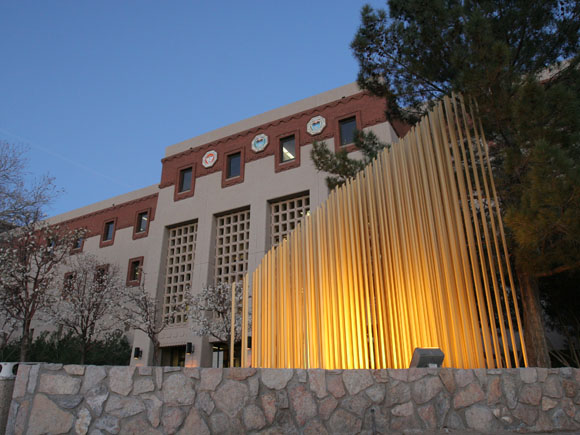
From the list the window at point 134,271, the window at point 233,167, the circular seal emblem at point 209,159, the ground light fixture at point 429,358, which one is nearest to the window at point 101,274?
the window at point 134,271

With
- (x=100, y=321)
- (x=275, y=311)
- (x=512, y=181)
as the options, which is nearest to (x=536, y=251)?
(x=512, y=181)

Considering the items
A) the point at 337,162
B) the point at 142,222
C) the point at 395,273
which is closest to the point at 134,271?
the point at 142,222

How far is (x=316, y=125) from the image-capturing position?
65.0ft

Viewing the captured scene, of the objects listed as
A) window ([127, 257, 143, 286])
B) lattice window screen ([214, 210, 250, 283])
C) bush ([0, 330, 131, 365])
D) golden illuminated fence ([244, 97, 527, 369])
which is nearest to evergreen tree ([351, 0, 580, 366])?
golden illuminated fence ([244, 97, 527, 369])

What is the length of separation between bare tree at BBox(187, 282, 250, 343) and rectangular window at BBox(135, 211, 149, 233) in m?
10.1

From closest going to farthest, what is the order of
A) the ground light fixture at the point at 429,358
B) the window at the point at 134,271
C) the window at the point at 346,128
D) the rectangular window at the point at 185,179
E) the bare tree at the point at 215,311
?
the ground light fixture at the point at 429,358 → the bare tree at the point at 215,311 → the window at the point at 346,128 → the rectangular window at the point at 185,179 → the window at the point at 134,271

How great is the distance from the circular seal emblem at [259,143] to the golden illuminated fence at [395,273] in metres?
14.2

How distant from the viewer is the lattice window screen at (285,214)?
18.7 metres

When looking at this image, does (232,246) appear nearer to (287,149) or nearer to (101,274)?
(287,149)

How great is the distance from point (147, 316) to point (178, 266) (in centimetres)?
319

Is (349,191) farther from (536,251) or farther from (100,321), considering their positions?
(100,321)

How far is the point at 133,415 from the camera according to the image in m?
4.36

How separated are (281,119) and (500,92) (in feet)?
48.7

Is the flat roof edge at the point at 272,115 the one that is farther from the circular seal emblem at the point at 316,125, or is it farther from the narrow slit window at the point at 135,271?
the narrow slit window at the point at 135,271
